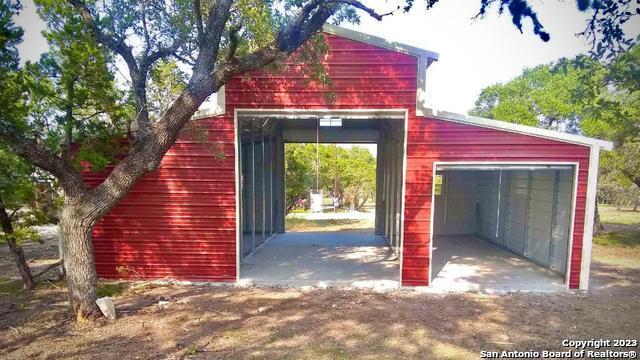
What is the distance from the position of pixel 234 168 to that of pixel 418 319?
4.14 m

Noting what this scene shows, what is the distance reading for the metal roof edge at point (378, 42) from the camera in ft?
19.8

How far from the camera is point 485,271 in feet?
→ 24.2

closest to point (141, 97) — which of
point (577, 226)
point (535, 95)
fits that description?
point (577, 226)

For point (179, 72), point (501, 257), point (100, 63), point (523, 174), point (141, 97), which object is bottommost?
point (501, 257)

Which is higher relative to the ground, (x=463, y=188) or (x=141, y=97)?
(x=141, y=97)

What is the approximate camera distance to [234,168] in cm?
641

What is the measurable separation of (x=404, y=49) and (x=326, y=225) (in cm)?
959

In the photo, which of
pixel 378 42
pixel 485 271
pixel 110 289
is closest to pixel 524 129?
pixel 378 42

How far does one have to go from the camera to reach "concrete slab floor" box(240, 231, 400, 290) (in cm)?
658

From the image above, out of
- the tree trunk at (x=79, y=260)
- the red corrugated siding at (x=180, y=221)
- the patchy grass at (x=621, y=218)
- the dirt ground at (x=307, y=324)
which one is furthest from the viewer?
the patchy grass at (x=621, y=218)

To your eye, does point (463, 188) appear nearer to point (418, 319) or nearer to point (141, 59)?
point (418, 319)

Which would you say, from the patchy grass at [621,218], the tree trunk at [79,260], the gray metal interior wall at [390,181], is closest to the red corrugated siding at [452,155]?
the gray metal interior wall at [390,181]

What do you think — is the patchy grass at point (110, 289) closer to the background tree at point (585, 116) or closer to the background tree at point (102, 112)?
the background tree at point (102, 112)

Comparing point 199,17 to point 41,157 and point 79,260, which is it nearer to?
point 41,157
